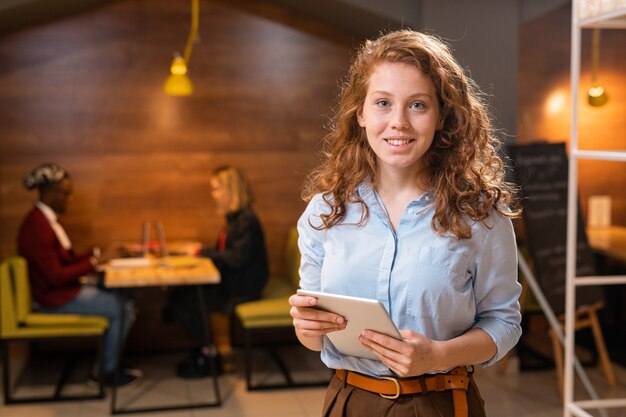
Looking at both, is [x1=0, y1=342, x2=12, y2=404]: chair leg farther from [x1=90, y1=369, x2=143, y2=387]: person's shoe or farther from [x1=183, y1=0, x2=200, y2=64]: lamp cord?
[x1=183, y1=0, x2=200, y2=64]: lamp cord

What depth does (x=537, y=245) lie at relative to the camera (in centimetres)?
498

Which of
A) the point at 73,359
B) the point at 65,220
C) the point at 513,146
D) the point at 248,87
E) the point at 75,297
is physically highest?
the point at 248,87

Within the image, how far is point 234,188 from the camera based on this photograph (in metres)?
5.45

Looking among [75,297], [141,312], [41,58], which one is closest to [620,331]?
[141,312]

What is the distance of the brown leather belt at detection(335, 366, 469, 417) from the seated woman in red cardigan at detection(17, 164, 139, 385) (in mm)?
3359

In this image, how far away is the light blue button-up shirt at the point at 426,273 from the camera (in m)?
1.76

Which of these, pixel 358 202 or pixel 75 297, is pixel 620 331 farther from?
pixel 358 202

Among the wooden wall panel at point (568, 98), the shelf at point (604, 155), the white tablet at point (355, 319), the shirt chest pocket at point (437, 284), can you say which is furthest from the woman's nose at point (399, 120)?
the wooden wall panel at point (568, 98)

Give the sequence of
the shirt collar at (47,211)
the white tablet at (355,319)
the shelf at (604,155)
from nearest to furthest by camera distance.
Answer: the white tablet at (355,319), the shelf at (604,155), the shirt collar at (47,211)

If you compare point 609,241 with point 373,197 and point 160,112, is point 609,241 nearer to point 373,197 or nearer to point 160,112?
point 160,112

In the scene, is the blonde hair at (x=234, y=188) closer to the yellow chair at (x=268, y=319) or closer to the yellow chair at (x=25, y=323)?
the yellow chair at (x=268, y=319)

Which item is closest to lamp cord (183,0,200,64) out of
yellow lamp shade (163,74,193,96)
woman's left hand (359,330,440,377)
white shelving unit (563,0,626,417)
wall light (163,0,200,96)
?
wall light (163,0,200,96)

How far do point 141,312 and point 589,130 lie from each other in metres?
3.52

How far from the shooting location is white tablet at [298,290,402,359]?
163cm
